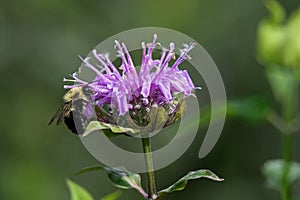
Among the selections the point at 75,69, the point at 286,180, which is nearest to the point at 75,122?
the point at 286,180

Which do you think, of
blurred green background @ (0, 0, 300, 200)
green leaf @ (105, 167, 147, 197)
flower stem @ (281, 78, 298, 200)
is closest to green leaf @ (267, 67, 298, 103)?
flower stem @ (281, 78, 298, 200)

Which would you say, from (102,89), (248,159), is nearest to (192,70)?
(248,159)

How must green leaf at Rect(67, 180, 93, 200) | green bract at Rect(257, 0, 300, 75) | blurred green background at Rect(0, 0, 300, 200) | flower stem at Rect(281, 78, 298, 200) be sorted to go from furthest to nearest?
blurred green background at Rect(0, 0, 300, 200), green bract at Rect(257, 0, 300, 75), flower stem at Rect(281, 78, 298, 200), green leaf at Rect(67, 180, 93, 200)

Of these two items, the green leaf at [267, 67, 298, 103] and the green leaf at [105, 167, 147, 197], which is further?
the green leaf at [267, 67, 298, 103]

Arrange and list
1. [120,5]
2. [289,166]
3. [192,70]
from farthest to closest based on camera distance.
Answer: [120,5] → [192,70] → [289,166]

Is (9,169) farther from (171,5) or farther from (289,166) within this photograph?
(289,166)

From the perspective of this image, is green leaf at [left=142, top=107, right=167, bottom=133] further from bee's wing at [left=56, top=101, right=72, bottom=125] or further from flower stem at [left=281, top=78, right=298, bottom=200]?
flower stem at [left=281, top=78, right=298, bottom=200]

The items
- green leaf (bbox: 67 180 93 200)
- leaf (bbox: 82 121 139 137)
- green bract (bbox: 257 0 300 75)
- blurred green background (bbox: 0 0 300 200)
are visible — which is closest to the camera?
leaf (bbox: 82 121 139 137)
